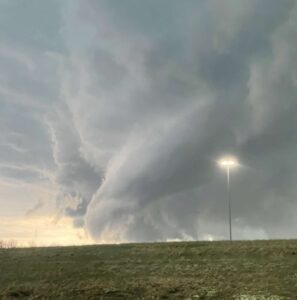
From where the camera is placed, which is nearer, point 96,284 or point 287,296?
point 287,296

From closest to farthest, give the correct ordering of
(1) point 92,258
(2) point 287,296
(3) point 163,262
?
(2) point 287,296, (3) point 163,262, (1) point 92,258

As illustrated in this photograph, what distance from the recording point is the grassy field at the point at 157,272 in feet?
96.6

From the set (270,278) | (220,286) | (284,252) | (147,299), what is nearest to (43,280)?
(147,299)

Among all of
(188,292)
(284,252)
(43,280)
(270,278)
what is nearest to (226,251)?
(284,252)

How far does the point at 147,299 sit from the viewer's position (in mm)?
28703

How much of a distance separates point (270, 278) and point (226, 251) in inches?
321

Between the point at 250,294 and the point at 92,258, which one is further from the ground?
the point at 92,258

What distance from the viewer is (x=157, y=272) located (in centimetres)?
3422

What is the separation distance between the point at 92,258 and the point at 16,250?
34.0 feet

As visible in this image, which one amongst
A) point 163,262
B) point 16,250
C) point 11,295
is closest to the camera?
point 11,295

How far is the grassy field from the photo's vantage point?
29.5 m

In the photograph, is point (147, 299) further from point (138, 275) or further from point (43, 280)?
point (43, 280)

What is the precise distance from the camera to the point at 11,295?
104 ft

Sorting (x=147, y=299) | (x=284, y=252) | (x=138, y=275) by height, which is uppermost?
(x=284, y=252)
